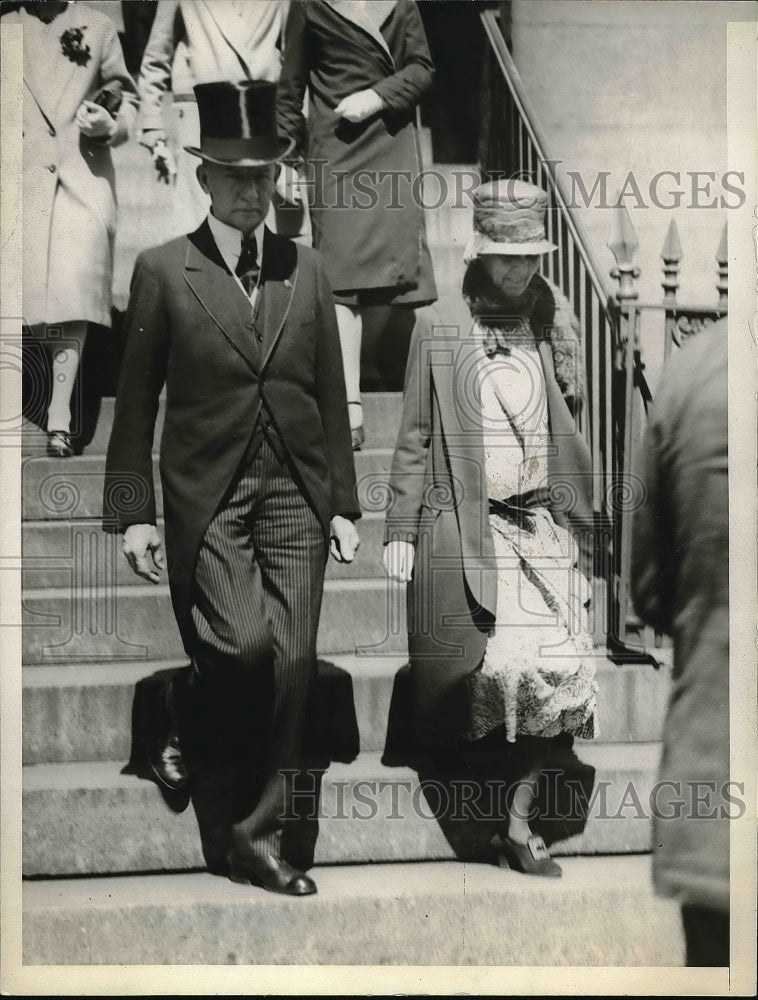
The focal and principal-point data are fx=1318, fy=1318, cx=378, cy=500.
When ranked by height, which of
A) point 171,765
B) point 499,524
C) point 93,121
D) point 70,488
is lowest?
point 171,765

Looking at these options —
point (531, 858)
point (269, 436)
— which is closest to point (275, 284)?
point (269, 436)

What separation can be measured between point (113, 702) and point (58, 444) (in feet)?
3.28

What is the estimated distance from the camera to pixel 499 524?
473 cm

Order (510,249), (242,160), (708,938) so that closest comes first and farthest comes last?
1. (242,160)
2. (510,249)
3. (708,938)

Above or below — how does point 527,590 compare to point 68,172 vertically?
below

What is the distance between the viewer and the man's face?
15.2 feet

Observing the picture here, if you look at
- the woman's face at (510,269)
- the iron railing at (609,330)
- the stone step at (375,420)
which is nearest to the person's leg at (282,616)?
the stone step at (375,420)

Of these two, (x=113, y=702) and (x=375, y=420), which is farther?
(x=375, y=420)

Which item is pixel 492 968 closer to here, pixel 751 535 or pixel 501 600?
pixel 501 600

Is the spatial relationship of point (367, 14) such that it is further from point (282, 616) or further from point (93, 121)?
point (282, 616)

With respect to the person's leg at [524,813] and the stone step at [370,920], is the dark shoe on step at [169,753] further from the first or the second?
the person's leg at [524,813]

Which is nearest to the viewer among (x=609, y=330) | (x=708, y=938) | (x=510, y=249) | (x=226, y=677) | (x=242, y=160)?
(x=226, y=677)

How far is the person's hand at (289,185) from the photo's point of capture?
→ 511 centimetres

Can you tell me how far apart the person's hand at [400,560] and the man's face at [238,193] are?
1.24 m
